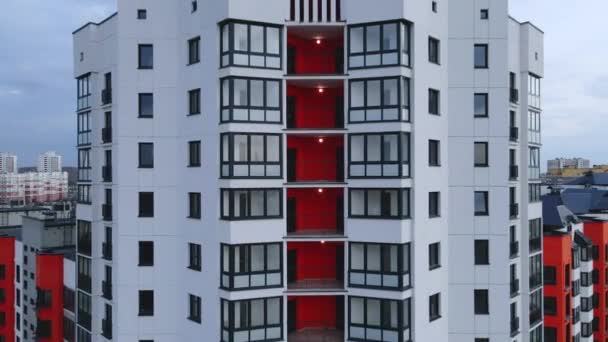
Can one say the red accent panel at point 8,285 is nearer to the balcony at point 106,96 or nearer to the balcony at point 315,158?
the balcony at point 106,96

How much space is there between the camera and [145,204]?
30094 millimetres

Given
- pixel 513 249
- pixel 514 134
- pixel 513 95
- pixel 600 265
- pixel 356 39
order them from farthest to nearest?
pixel 600 265 < pixel 513 95 < pixel 514 134 < pixel 513 249 < pixel 356 39

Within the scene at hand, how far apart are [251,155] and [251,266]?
19.2 feet

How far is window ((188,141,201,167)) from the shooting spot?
93.8ft

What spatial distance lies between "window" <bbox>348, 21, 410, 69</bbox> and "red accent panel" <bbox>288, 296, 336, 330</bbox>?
1355cm

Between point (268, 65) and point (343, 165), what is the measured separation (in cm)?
710

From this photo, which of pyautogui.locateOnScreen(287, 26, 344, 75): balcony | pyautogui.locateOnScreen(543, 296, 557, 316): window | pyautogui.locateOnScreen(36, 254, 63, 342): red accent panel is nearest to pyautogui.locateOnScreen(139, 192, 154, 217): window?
pyautogui.locateOnScreen(287, 26, 344, 75): balcony

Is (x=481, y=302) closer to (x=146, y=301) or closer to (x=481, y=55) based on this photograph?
(x=481, y=55)

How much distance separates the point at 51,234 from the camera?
4781 cm

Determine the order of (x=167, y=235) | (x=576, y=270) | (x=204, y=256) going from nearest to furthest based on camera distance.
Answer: (x=204, y=256) < (x=167, y=235) < (x=576, y=270)

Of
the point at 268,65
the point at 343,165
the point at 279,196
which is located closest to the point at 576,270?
the point at 343,165

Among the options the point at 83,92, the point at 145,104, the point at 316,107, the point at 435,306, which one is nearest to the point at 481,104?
the point at 316,107

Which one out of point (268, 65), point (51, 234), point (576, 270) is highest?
point (268, 65)

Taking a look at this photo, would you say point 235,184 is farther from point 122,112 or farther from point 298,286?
point 122,112
